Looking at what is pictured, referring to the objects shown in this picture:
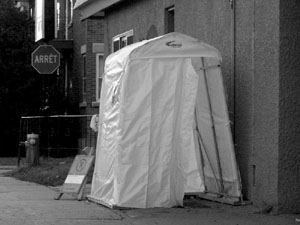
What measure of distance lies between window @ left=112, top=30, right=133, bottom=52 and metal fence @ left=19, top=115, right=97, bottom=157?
3171 mm

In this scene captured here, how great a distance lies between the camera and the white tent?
11.1m

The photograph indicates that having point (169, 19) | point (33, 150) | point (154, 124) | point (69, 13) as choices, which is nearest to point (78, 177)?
point (154, 124)

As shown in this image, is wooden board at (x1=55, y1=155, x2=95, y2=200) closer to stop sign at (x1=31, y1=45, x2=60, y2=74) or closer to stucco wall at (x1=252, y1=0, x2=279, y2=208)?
stucco wall at (x1=252, y1=0, x2=279, y2=208)

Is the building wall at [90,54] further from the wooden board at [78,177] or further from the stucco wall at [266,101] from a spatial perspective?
the stucco wall at [266,101]

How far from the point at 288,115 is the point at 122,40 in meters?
8.91

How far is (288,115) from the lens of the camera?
10.5 metres

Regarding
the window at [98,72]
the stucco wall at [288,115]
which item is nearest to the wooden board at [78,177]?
the stucco wall at [288,115]

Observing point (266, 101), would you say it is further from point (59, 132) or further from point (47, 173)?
point (59, 132)

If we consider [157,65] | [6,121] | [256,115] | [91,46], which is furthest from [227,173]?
[6,121]

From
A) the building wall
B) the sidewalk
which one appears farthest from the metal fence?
the sidewalk

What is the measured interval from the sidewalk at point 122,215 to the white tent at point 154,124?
318 millimetres

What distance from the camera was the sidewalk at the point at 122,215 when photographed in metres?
10.1

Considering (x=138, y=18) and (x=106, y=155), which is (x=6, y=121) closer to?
(x=138, y=18)

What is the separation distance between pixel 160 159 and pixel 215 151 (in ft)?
4.16
